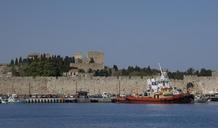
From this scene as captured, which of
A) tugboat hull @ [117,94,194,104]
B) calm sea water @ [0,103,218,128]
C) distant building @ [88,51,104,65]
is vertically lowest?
calm sea water @ [0,103,218,128]

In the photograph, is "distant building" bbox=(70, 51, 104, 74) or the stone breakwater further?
"distant building" bbox=(70, 51, 104, 74)

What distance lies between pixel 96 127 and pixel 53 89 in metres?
47.4

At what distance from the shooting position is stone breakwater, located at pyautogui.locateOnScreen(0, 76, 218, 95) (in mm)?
106062

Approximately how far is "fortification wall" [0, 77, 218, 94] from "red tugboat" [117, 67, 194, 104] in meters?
6.20

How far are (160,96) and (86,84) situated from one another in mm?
12827

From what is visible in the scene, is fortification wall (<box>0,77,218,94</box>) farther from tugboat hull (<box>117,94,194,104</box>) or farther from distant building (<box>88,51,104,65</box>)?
distant building (<box>88,51,104,65</box>)

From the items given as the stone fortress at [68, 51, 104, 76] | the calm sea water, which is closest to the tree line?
the stone fortress at [68, 51, 104, 76]

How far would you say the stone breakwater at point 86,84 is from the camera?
10606 cm

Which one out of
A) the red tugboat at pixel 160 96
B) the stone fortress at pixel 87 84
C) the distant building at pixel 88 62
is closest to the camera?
the red tugboat at pixel 160 96

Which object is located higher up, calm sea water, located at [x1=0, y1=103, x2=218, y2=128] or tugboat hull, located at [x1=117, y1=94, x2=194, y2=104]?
tugboat hull, located at [x1=117, y1=94, x2=194, y2=104]

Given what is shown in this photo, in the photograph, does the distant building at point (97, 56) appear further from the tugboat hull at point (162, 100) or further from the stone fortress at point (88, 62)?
the tugboat hull at point (162, 100)

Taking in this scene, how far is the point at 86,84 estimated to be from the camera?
10638 cm

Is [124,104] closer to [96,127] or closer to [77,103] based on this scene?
[77,103]

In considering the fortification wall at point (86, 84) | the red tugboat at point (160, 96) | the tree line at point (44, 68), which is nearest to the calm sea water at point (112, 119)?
the red tugboat at point (160, 96)
